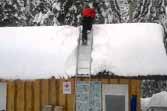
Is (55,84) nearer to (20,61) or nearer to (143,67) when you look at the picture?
(20,61)

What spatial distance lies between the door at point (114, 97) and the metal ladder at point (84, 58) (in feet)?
2.94

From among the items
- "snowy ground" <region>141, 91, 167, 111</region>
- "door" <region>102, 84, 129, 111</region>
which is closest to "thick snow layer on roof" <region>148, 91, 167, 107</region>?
"snowy ground" <region>141, 91, 167, 111</region>

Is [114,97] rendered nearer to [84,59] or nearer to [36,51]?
[84,59]

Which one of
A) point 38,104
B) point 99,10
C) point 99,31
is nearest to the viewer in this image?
point 38,104

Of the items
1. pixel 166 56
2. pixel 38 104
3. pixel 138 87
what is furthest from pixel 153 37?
pixel 38 104

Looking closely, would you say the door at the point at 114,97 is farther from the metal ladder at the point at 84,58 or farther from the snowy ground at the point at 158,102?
the snowy ground at the point at 158,102

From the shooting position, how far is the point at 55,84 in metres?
12.4

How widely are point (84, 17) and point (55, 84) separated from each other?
2.29m

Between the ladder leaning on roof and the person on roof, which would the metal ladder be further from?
the person on roof

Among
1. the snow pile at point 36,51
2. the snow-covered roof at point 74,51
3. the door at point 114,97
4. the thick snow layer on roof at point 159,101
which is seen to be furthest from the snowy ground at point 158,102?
the snow pile at point 36,51

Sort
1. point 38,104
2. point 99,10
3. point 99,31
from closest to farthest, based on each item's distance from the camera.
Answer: point 38,104
point 99,31
point 99,10

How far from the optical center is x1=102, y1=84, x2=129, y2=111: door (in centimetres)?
1217

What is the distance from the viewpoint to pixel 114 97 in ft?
40.1

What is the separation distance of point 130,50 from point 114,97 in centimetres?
150
